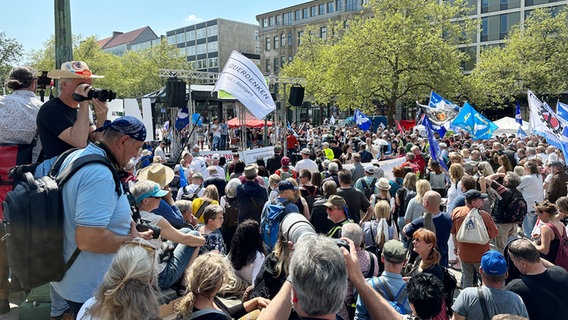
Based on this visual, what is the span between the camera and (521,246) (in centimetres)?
384

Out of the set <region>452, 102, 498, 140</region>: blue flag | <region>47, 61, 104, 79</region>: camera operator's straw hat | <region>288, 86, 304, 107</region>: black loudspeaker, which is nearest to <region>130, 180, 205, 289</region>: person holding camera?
<region>47, 61, 104, 79</region>: camera operator's straw hat

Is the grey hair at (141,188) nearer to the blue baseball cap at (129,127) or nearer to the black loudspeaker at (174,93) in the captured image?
the blue baseball cap at (129,127)

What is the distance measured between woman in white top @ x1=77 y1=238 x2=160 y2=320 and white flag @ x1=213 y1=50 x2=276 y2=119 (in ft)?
27.5

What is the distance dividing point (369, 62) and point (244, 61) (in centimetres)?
2126

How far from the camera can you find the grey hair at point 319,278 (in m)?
1.86

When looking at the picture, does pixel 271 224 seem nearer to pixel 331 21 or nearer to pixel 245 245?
pixel 245 245

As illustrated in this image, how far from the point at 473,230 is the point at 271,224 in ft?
8.37

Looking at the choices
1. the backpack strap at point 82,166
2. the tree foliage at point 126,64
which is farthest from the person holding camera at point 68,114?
the tree foliage at point 126,64

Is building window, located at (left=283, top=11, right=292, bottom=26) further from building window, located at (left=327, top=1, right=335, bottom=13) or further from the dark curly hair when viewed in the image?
the dark curly hair

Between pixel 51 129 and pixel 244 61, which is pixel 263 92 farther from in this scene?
pixel 51 129

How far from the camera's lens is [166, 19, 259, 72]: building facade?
8300cm

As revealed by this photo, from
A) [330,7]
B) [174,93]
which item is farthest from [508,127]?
[330,7]

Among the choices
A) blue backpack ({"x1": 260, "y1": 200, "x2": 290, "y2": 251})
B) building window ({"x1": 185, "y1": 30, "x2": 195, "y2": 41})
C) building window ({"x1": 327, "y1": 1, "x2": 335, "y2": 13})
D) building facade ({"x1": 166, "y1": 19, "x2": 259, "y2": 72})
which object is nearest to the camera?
blue backpack ({"x1": 260, "y1": 200, "x2": 290, "y2": 251})

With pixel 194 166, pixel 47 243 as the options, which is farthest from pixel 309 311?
pixel 194 166
